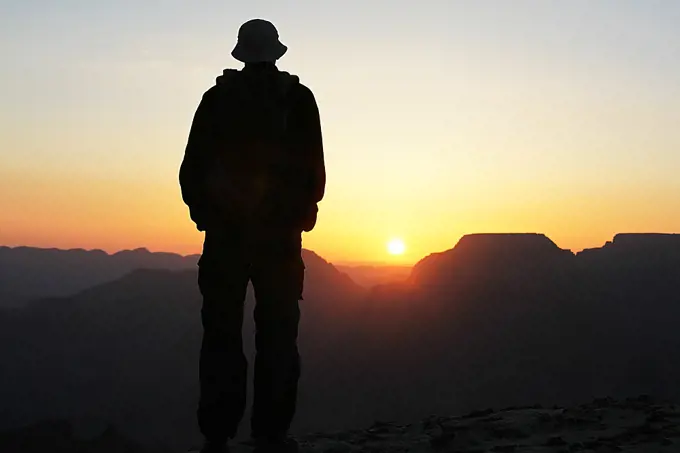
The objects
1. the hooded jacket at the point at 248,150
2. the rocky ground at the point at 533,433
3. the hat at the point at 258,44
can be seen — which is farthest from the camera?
the rocky ground at the point at 533,433

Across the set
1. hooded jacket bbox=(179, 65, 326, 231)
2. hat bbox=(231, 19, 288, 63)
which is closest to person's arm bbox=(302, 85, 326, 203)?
hooded jacket bbox=(179, 65, 326, 231)

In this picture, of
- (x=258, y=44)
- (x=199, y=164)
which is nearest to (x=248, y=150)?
(x=199, y=164)

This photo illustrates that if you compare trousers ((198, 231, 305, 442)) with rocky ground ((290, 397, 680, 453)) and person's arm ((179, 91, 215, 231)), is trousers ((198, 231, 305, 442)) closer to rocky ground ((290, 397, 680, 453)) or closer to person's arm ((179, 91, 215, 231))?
person's arm ((179, 91, 215, 231))

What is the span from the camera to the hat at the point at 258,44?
18.3 feet

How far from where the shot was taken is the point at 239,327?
5.70 meters

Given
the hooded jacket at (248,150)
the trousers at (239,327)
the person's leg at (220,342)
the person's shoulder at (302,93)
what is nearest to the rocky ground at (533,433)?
the trousers at (239,327)

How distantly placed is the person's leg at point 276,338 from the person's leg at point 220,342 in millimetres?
169

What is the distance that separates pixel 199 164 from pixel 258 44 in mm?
1064

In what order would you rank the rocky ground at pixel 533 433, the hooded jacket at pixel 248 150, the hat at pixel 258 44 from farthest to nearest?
the rocky ground at pixel 533 433 → the hat at pixel 258 44 → the hooded jacket at pixel 248 150

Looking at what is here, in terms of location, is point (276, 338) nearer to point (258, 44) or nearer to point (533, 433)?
point (258, 44)

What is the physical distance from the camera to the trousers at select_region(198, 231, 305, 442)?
5.56 metres

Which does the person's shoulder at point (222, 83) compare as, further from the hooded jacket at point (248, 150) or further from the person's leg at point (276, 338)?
the person's leg at point (276, 338)

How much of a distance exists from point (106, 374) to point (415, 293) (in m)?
44.0

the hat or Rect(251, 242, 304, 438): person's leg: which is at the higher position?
the hat
